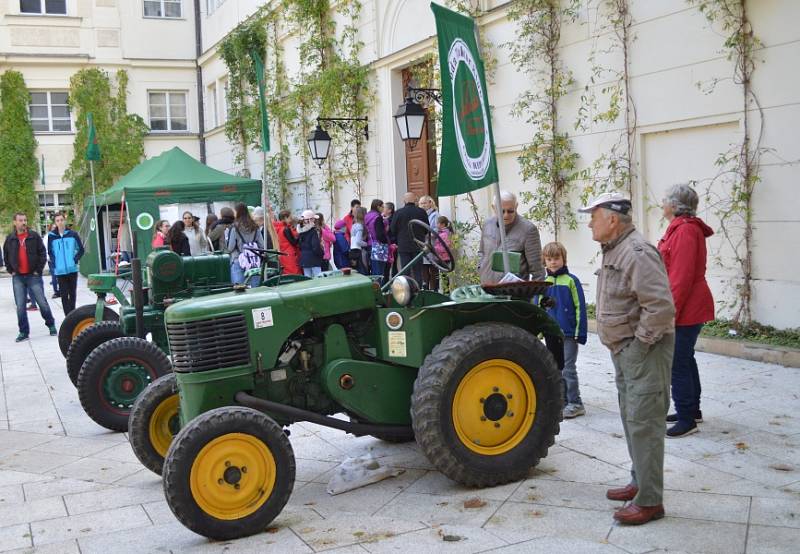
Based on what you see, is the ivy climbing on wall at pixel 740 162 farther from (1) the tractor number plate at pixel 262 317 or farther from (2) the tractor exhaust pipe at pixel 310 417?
(1) the tractor number plate at pixel 262 317

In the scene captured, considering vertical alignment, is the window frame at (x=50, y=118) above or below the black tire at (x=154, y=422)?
above

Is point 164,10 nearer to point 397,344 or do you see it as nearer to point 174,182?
point 174,182

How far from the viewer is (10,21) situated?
86.2ft

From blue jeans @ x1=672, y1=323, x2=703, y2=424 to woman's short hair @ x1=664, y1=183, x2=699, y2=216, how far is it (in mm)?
757

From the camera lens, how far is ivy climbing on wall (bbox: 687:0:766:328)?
8523mm

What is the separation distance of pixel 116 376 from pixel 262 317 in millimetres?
2789

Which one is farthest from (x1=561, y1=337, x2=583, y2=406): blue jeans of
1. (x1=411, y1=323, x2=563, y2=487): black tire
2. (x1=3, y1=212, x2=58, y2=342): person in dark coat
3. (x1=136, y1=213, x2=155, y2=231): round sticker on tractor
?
(x1=136, y1=213, x2=155, y2=231): round sticker on tractor

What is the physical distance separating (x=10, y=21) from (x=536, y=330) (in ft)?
84.3

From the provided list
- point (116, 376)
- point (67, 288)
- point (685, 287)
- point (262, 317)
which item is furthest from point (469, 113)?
point (67, 288)

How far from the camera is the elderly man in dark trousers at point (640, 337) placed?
4.17 metres

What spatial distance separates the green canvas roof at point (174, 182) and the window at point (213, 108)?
263 inches

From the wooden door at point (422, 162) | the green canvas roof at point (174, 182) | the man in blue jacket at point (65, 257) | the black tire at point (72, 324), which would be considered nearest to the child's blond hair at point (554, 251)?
the black tire at point (72, 324)

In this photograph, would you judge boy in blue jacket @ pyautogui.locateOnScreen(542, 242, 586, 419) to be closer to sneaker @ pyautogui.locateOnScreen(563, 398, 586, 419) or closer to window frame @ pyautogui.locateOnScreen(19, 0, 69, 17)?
sneaker @ pyautogui.locateOnScreen(563, 398, 586, 419)

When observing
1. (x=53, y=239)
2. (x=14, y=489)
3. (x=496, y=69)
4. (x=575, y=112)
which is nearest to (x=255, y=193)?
(x=53, y=239)
